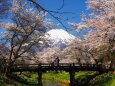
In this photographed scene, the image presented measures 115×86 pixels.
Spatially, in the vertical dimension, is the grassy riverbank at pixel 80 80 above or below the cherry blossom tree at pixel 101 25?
below

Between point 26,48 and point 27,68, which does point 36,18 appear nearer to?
point 26,48

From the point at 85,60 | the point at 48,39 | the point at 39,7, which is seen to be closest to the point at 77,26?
the point at 48,39

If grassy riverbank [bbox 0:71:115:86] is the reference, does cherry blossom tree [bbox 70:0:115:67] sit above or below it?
above

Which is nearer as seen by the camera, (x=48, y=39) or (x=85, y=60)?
(x=48, y=39)

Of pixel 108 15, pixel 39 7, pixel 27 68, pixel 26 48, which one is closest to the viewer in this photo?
pixel 39 7

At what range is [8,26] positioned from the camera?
47.7 m

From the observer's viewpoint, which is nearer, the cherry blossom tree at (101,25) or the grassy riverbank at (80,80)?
the grassy riverbank at (80,80)

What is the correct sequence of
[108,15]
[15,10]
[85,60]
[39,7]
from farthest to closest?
[85,60], [15,10], [108,15], [39,7]

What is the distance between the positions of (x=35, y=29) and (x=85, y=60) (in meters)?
33.2

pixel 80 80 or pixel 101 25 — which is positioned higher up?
pixel 101 25

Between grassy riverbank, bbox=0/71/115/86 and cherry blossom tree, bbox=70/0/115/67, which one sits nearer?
grassy riverbank, bbox=0/71/115/86

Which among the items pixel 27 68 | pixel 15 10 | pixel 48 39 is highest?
pixel 15 10

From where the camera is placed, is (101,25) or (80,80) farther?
(80,80)

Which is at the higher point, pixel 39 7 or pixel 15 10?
pixel 15 10
